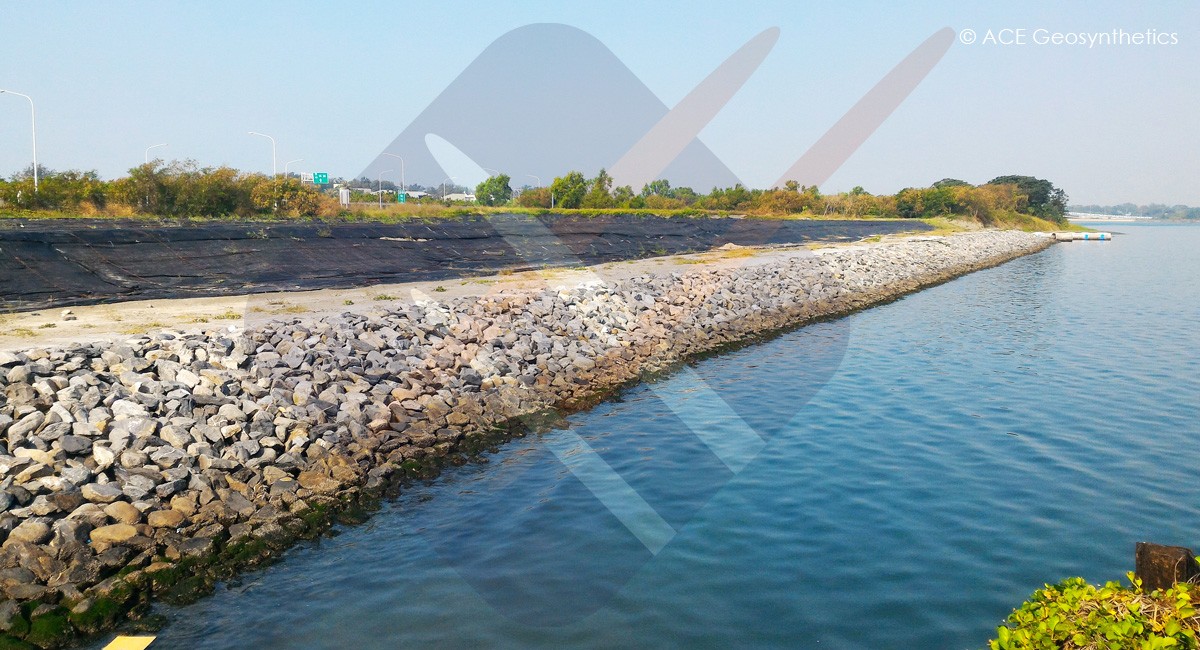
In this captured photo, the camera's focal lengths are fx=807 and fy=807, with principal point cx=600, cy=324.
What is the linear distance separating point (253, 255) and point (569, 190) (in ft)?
151

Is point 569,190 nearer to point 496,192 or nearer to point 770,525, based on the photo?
point 496,192

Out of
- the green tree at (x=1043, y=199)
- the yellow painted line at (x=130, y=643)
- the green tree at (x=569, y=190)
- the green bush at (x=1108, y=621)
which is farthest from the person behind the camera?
the green tree at (x=1043, y=199)

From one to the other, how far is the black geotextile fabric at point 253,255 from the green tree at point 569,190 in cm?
3012

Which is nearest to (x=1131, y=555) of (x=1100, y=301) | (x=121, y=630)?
(x=121, y=630)

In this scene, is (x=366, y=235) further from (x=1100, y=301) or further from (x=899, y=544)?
(x=1100, y=301)

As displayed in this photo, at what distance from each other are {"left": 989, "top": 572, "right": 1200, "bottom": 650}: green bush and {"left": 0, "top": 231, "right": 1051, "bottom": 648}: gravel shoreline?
563cm

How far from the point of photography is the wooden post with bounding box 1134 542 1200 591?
3240 mm

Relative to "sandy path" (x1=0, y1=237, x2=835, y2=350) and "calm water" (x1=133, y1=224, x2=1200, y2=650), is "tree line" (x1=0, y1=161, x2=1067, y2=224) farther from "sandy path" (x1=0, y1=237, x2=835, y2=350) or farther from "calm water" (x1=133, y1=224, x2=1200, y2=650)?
"calm water" (x1=133, y1=224, x2=1200, y2=650)

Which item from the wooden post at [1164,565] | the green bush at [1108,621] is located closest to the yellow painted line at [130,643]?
the green bush at [1108,621]

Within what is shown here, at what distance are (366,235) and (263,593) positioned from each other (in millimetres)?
18819

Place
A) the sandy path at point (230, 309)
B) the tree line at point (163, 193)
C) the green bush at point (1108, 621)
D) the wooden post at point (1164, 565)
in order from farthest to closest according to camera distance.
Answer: the tree line at point (163, 193), the sandy path at point (230, 309), the wooden post at point (1164, 565), the green bush at point (1108, 621)

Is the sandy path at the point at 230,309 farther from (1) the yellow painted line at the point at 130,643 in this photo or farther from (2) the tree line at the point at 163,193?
(2) the tree line at the point at 163,193

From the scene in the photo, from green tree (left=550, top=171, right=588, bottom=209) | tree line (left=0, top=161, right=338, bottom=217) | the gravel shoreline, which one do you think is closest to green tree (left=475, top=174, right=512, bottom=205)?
green tree (left=550, top=171, right=588, bottom=209)

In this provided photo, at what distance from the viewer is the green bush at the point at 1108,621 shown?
3027 mm
